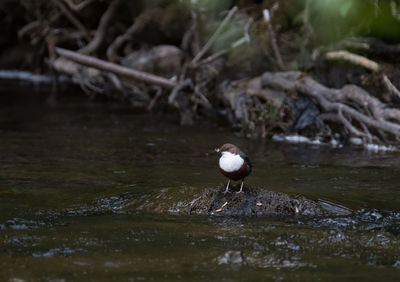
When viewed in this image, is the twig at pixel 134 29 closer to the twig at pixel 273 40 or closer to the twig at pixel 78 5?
the twig at pixel 78 5

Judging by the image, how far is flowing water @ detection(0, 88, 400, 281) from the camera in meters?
3.55

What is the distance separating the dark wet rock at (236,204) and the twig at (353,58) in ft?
14.3

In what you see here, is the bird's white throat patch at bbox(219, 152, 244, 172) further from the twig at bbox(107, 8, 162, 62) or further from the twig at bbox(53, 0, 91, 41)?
the twig at bbox(53, 0, 91, 41)

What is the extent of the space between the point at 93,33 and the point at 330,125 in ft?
27.1

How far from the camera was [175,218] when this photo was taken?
464 cm

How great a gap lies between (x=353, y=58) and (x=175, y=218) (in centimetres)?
533

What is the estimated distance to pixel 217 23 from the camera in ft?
39.3

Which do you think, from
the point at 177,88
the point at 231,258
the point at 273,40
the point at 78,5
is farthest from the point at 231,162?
the point at 78,5

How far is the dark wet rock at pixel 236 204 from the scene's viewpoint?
469 cm

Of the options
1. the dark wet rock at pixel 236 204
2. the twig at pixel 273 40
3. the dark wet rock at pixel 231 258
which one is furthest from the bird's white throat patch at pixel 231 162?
the twig at pixel 273 40

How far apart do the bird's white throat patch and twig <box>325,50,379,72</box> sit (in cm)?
480

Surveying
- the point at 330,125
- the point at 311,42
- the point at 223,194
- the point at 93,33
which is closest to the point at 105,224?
the point at 223,194

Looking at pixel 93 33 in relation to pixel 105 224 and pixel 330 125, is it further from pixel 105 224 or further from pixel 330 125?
pixel 105 224

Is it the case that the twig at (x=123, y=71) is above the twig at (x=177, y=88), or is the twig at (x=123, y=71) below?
above
